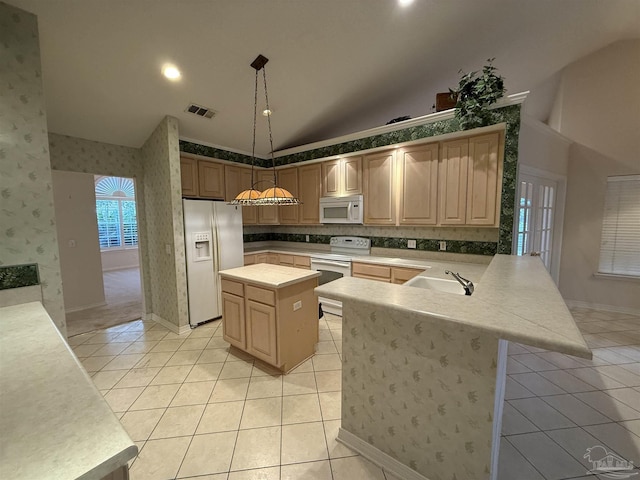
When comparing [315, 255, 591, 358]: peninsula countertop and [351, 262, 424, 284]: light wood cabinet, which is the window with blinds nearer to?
[351, 262, 424, 284]: light wood cabinet

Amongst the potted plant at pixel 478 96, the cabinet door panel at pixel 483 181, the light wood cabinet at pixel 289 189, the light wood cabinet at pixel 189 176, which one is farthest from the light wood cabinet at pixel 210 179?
the cabinet door panel at pixel 483 181

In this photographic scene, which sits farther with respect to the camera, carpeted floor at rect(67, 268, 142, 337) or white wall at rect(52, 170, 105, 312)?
white wall at rect(52, 170, 105, 312)

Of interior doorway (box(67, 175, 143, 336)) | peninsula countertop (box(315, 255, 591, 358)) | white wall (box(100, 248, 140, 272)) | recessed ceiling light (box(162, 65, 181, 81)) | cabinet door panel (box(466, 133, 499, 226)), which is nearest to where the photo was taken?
peninsula countertop (box(315, 255, 591, 358))

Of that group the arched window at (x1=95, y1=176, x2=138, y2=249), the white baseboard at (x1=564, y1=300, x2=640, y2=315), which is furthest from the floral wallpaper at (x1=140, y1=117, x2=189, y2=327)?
the white baseboard at (x1=564, y1=300, x2=640, y2=315)

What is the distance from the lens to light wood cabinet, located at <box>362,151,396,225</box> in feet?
11.5

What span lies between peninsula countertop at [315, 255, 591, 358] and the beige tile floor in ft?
3.55

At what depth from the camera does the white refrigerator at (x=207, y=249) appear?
3436 millimetres

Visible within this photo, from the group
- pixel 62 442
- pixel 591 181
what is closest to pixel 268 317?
pixel 62 442

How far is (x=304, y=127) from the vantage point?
4148mm

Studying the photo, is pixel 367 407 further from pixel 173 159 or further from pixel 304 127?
pixel 304 127

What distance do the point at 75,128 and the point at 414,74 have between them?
13.7ft

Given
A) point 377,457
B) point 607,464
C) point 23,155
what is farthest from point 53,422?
point 607,464

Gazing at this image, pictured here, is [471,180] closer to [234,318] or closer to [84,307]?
[234,318]

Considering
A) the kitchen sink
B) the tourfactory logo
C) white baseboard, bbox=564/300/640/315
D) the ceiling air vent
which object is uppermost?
the ceiling air vent
